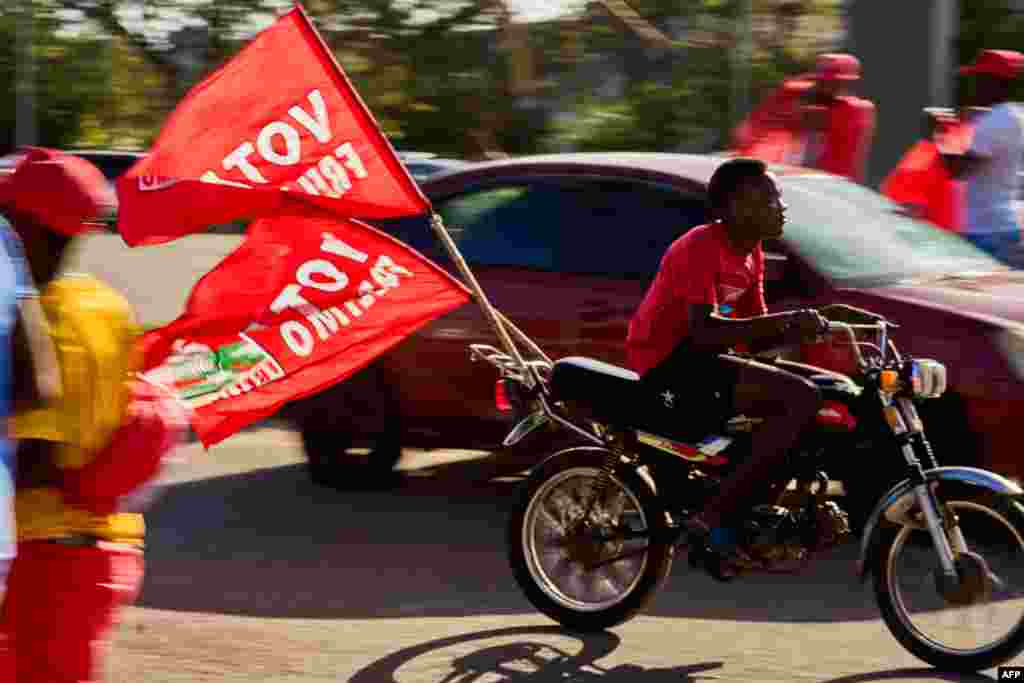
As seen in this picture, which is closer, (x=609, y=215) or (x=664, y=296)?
(x=664, y=296)

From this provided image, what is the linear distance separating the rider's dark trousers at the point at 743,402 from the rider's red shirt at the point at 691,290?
0.23 feet

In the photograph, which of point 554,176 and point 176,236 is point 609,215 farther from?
point 176,236

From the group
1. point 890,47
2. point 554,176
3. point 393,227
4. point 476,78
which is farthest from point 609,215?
point 476,78

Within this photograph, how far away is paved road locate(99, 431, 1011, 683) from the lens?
5750 mm

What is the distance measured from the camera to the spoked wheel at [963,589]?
5.50m

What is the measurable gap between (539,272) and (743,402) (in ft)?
7.28

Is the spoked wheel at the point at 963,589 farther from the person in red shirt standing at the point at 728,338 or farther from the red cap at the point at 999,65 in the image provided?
the red cap at the point at 999,65

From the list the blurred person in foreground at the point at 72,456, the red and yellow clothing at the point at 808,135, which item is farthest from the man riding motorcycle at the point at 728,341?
the red and yellow clothing at the point at 808,135

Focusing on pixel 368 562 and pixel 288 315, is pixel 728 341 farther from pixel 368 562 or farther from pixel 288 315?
pixel 368 562

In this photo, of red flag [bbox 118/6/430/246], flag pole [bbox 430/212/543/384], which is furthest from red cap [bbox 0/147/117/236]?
flag pole [bbox 430/212/543/384]

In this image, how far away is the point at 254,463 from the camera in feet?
31.4

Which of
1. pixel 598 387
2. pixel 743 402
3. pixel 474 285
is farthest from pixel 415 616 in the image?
pixel 743 402

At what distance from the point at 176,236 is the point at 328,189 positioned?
1.98 ft

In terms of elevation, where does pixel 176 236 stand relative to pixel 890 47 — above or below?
above
